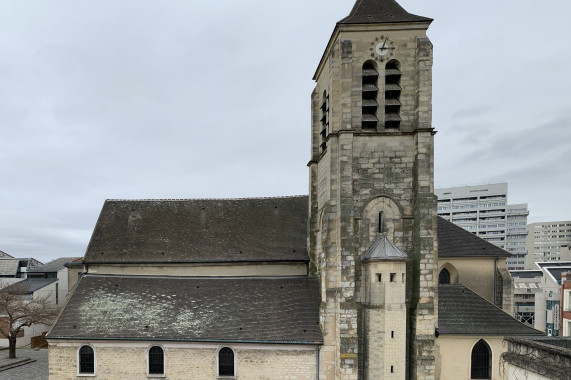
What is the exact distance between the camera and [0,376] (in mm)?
25016

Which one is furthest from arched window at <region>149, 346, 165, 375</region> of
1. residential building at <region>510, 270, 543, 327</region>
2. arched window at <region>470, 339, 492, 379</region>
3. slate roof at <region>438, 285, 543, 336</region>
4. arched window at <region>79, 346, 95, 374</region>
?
residential building at <region>510, 270, 543, 327</region>

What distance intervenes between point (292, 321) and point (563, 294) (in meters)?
29.5

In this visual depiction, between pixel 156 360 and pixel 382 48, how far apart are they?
20.0 metres

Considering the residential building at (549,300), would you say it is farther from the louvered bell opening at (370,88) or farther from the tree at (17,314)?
the tree at (17,314)

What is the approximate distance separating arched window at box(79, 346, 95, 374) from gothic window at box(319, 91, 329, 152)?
16516mm

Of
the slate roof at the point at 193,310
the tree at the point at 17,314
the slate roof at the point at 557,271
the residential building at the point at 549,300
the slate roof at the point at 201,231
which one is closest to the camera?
the slate roof at the point at 193,310

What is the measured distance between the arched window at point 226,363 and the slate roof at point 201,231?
17.5ft

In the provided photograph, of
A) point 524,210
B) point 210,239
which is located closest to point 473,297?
point 210,239

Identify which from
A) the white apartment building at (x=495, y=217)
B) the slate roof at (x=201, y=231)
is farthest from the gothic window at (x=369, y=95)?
the white apartment building at (x=495, y=217)

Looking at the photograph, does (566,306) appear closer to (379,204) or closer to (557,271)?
(557,271)

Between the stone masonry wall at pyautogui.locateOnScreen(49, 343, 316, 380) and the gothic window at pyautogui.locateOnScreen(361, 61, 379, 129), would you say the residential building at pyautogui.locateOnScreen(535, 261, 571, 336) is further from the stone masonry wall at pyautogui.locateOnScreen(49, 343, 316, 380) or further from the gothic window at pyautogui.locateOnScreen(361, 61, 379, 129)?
the gothic window at pyautogui.locateOnScreen(361, 61, 379, 129)

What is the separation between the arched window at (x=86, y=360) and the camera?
18.6 m

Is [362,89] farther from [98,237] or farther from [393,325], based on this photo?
[98,237]

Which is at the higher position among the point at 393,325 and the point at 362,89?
the point at 362,89
